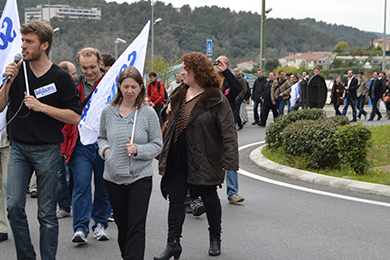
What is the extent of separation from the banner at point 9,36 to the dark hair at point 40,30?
1047 millimetres

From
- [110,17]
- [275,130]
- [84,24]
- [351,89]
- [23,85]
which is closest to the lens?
[23,85]

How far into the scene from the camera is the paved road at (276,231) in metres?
5.40

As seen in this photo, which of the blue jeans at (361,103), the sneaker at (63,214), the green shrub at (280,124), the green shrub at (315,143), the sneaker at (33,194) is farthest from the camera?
the blue jeans at (361,103)

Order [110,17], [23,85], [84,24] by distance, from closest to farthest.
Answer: [23,85], [84,24], [110,17]

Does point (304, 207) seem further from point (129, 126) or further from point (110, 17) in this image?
point (110, 17)

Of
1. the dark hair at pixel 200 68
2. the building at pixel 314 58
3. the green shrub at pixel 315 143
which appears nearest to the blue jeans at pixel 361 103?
the green shrub at pixel 315 143

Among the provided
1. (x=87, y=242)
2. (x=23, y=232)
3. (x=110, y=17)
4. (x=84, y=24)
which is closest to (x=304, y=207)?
(x=87, y=242)

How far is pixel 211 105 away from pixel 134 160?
41.1 inches

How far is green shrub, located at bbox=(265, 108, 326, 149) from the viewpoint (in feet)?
36.8

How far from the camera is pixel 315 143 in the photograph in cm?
940

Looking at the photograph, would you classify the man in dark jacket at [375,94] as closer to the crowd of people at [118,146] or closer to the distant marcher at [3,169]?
the crowd of people at [118,146]

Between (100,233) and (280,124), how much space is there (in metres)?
6.05

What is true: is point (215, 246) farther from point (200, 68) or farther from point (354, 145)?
point (354, 145)

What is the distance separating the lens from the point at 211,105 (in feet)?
17.4
